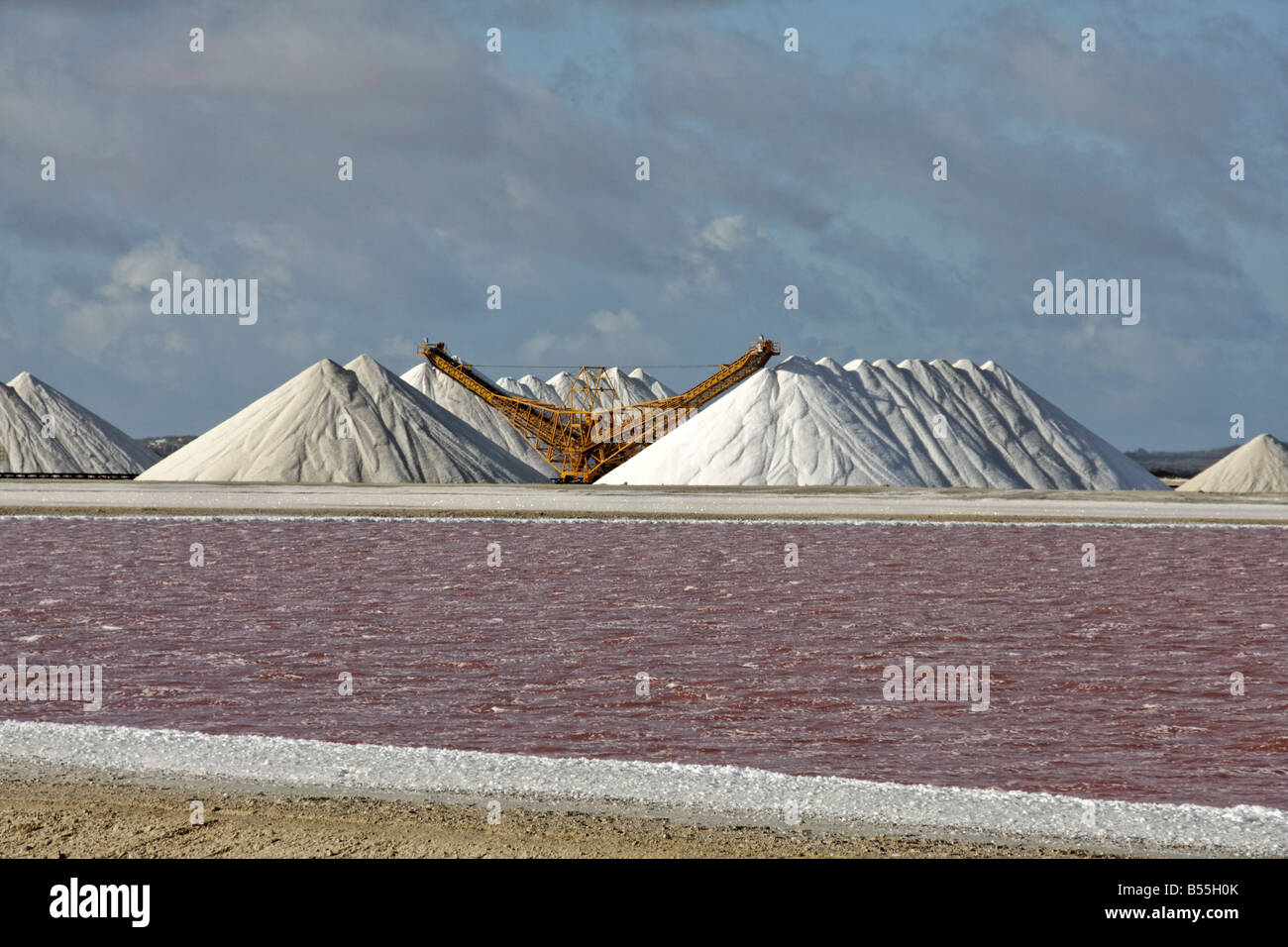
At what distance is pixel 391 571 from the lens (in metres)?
22.7

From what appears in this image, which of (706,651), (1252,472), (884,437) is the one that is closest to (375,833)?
(706,651)

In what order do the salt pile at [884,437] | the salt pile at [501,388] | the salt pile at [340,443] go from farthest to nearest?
1. the salt pile at [501,388]
2. the salt pile at [340,443]
3. the salt pile at [884,437]

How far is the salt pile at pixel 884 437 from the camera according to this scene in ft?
204

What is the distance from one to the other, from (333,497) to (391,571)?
2757 centimetres

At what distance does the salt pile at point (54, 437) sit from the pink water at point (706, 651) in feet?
292

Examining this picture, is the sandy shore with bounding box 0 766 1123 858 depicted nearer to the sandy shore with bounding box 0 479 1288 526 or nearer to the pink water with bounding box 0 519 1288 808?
the pink water with bounding box 0 519 1288 808

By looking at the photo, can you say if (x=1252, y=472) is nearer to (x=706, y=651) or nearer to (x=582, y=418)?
(x=582, y=418)

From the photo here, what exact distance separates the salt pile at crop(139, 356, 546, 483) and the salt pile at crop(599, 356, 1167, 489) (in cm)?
884

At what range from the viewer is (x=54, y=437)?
113812mm

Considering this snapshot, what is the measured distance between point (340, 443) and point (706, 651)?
56296 millimetres

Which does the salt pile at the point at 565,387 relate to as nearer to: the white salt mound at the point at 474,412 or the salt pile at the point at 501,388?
the salt pile at the point at 501,388

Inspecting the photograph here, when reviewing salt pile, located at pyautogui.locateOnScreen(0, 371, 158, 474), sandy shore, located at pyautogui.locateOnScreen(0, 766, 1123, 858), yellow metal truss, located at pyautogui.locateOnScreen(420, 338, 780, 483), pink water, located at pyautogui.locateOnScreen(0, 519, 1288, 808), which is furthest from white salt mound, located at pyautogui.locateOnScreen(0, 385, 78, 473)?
sandy shore, located at pyautogui.locateOnScreen(0, 766, 1123, 858)

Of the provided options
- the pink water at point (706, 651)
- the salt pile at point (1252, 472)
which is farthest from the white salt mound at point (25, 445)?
the salt pile at point (1252, 472)
